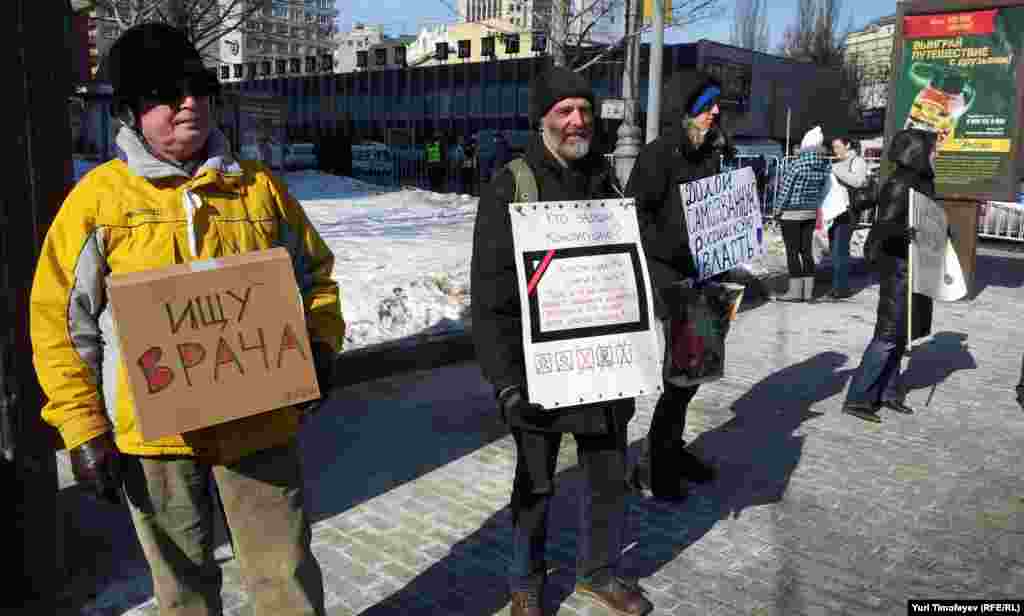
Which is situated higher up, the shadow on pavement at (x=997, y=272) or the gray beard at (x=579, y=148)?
the gray beard at (x=579, y=148)

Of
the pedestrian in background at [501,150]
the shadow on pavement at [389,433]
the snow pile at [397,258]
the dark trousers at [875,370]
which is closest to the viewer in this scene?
the shadow on pavement at [389,433]

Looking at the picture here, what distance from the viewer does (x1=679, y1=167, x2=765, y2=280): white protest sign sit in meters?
4.11

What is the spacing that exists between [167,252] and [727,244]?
2.86 m

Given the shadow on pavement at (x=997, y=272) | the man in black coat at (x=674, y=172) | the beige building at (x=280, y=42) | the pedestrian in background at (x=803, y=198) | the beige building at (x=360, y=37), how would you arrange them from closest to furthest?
the man in black coat at (x=674, y=172), the pedestrian in background at (x=803, y=198), the shadow on pavement at (x=997, y=272), the beige building at (x=280, y=42), the beige building at (x=360, y=37)

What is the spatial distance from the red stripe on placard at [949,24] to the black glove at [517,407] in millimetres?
10370

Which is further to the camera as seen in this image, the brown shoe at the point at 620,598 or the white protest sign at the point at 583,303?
the brown shoe at the point at 620,598

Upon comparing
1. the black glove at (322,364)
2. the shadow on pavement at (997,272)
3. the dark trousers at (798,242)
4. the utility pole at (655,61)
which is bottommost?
the shadow on pavement at (997,272)

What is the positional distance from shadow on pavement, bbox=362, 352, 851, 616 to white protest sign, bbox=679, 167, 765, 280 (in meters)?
1.22

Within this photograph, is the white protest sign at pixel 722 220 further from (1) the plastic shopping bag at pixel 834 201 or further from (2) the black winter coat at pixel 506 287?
(1) the plastic shopping bag at pixel 834 201

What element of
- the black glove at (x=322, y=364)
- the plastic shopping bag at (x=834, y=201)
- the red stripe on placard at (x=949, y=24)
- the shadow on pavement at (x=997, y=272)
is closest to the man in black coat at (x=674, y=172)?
the black glove at (x=322, y=364)

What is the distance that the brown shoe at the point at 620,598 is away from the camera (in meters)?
3.33

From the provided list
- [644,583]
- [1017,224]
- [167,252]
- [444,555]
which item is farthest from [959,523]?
[1017,224]

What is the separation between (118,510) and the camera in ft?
13.6

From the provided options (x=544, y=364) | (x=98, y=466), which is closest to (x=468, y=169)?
(x=544, y=364)
